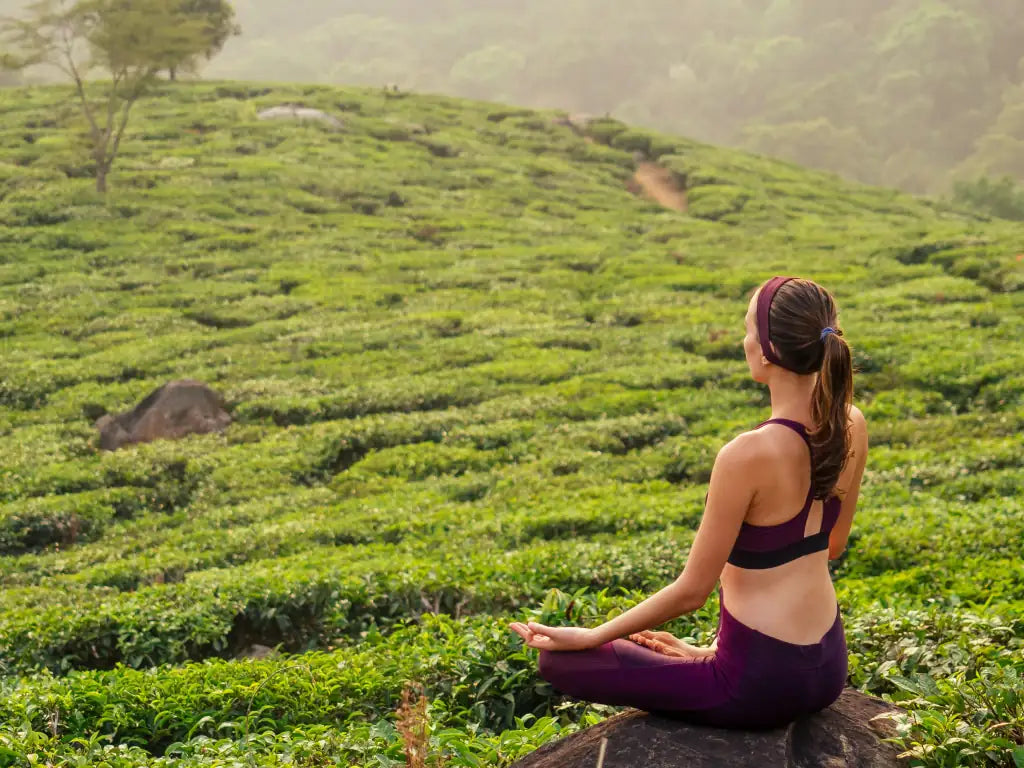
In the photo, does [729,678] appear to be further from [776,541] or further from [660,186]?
[660,186]

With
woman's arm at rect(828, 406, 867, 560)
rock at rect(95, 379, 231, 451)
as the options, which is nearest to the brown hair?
woman's arm at rect(828, 406, 867, 560)

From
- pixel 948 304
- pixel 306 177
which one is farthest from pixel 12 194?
pixel 948 304

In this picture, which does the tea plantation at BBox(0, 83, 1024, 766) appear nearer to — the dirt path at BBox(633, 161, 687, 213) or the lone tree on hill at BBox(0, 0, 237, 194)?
the lone tree on hill at BBox(0, 0, 237, 194)

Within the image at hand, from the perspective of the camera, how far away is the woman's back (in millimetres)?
4648

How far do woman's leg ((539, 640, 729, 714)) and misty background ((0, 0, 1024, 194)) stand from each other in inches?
4920

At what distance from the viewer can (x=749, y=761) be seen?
448cm

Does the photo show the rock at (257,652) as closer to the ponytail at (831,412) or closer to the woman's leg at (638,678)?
the woman's leg at (638,678)

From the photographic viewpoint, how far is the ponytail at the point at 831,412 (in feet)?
15.3

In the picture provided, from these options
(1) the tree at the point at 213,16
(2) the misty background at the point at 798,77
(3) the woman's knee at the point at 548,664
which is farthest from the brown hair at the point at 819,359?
(2) the misty background at the point at 798,77

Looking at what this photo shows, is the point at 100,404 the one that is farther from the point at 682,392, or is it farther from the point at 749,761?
the point at 749,761

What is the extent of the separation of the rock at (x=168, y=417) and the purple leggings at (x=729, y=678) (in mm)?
16386

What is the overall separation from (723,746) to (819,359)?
2.06 meters

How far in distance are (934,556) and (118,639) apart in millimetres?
9626

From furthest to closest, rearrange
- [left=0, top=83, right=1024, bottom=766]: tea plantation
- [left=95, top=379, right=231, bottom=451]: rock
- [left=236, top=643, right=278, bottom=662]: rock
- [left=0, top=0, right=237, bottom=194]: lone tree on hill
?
[left=0, top=0, right=237, bottom=194]: lone tree on hill → [left=95, top=379, right=231, bottom=451]: rock → [left=236, top=643, right=278, bottom=662]: rock → [left=0, top=83, right=1024, bottom=766]: tea plantation
